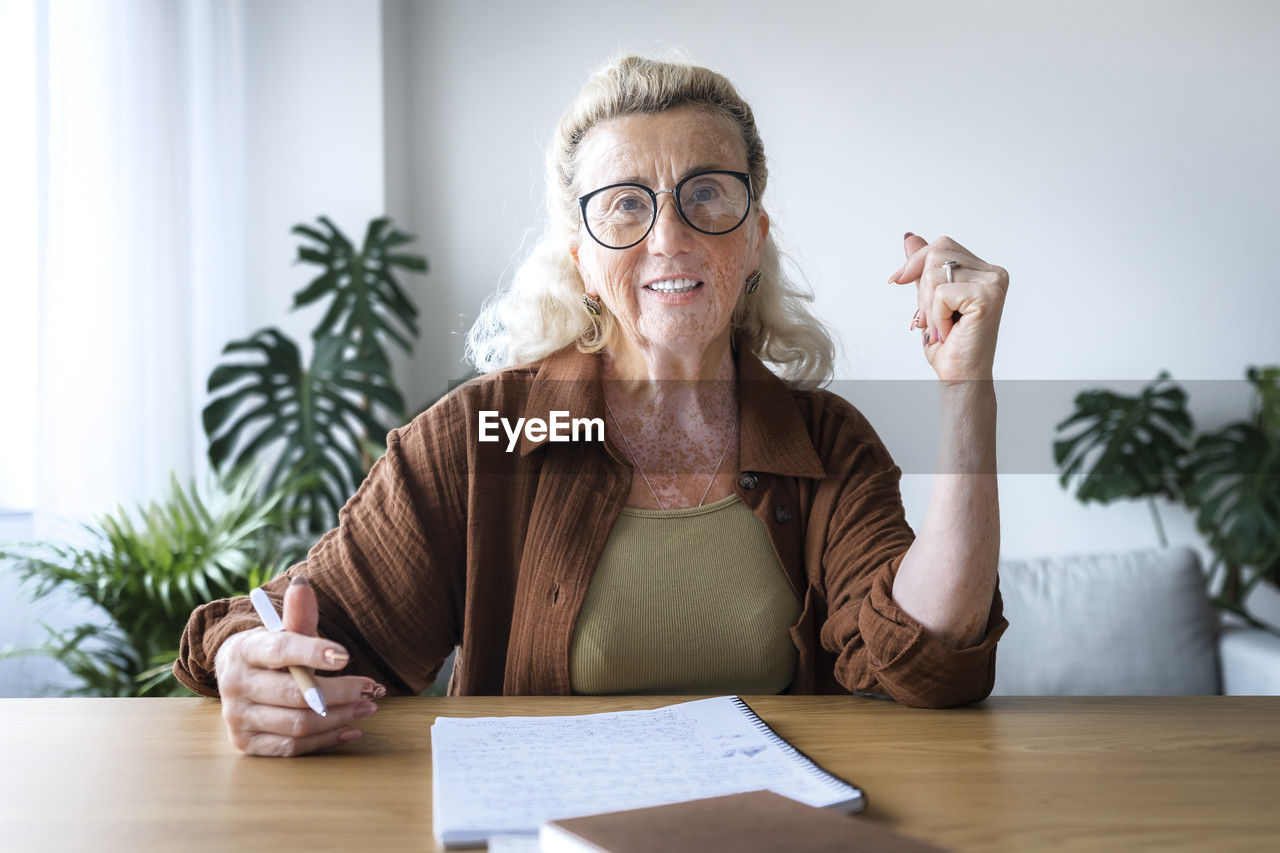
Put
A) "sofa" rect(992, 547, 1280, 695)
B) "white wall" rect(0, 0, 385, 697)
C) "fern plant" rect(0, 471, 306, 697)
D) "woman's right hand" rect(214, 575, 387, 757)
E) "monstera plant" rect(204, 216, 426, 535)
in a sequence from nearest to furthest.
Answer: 1. "woman's right hand" rect(214, 575, 387, 757)
2. "fern plant" rect(0, 471, 306, 697)
3. "sofa" rect(992, 547, 1280, 695)
4. "monstera plant" rect(204, 216, 426, 535)
5. "white wall" rect(0, 0, 385, 697)

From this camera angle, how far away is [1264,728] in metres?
0.95

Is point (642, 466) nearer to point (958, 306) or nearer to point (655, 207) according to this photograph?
point (655, 207)

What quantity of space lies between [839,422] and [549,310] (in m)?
0.44

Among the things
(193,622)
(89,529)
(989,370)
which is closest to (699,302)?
(989,370)

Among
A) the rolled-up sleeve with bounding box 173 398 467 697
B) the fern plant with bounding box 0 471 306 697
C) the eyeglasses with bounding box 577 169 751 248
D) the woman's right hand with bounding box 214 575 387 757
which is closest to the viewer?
the woman's right hand with bounding box 214 575 387 757

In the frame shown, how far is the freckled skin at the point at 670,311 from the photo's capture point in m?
1.30

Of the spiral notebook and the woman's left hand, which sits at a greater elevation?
the woman's left hand

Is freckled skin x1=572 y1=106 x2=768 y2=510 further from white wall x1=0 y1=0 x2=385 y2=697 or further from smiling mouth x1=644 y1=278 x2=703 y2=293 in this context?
white wall x1=0 y1=0 x2=385 y2=697

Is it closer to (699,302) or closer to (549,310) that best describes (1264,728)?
(699,302)

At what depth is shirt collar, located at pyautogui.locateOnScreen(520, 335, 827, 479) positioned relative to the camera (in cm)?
133

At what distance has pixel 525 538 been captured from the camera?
129cm

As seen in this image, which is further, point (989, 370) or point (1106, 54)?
point (1106, 54)

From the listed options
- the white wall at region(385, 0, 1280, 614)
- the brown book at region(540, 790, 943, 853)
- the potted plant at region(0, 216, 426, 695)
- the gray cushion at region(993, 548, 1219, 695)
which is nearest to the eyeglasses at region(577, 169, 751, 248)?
the brown book at region(540, 790, 943, 853)

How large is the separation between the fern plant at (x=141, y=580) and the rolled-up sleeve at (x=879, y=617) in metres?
1.29
